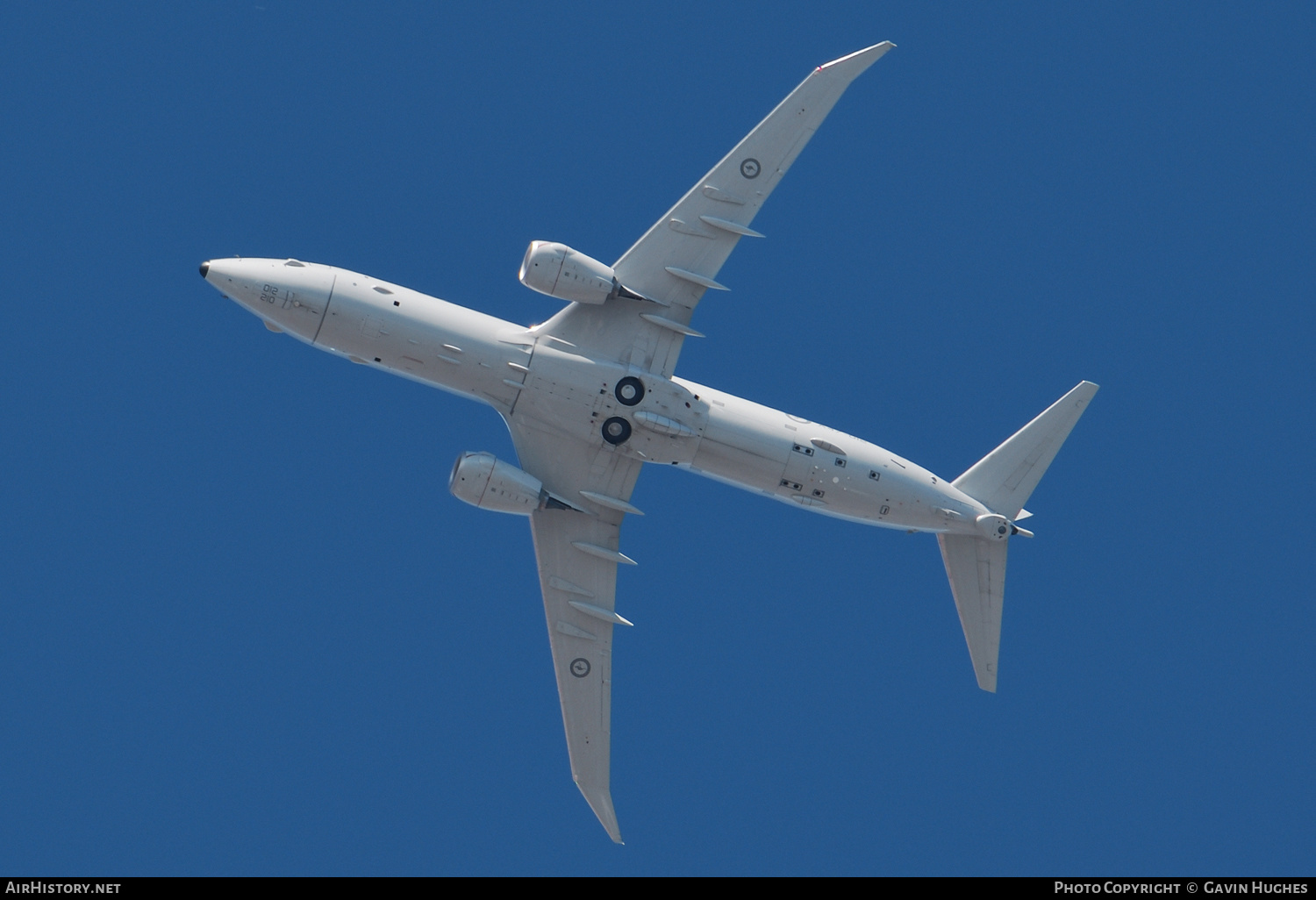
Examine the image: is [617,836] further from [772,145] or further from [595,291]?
[772,145]

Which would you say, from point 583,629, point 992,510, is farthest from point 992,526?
point 583,629

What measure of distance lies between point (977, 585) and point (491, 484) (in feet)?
49.0

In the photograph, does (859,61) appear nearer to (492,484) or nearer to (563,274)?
(563,274)

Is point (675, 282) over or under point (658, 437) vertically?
over

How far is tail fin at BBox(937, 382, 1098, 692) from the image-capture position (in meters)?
42.6

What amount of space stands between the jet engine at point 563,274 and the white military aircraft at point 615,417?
0.05 metres

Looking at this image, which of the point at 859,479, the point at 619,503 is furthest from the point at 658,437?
the point at 859,479

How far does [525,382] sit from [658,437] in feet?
13.5

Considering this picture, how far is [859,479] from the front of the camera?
41.3 metres

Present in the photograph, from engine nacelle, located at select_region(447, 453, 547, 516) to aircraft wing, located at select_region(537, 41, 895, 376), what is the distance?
4.23 meters
